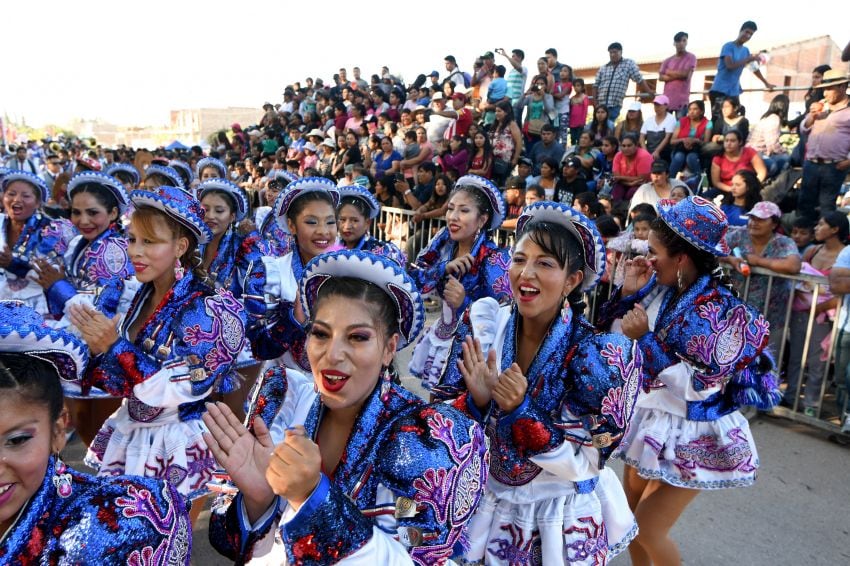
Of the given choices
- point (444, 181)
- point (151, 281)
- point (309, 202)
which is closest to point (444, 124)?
point (444, 181)

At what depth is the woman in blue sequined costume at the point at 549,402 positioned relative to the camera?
6.64ft

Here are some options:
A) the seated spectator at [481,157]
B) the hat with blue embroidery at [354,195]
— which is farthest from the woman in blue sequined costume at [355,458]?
the seated spectator at [481,157]

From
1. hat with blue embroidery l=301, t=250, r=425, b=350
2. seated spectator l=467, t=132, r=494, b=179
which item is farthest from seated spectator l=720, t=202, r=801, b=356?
seated spectator l=467, t=132, r=494, b=179

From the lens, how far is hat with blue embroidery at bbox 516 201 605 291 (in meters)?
2.24

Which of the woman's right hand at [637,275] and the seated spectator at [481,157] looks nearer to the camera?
the woman's right hand at [637,275]

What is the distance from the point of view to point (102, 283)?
4.39 metres

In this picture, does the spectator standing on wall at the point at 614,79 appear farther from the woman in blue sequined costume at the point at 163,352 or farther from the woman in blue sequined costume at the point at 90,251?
the woman in blue sequined costume at the point at 163,352

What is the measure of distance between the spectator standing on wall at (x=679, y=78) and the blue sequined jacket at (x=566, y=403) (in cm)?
854

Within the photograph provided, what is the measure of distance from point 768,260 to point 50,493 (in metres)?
5.45

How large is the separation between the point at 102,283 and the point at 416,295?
3.40m

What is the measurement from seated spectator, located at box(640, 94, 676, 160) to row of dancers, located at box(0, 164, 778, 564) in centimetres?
646

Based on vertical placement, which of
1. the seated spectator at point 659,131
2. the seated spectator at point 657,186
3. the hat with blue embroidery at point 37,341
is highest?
the seated spectator at point 659,131

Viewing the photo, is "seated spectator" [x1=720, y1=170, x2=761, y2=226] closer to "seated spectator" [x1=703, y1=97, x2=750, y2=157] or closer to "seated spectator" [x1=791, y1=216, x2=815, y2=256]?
"seated spectator" [x1=791, y1=216, x2=815, y2=256]

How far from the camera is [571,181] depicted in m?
8.09
